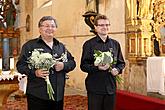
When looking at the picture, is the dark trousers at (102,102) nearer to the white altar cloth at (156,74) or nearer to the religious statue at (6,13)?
the white altar cloth at (156,74)

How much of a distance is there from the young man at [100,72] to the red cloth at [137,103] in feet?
6.38

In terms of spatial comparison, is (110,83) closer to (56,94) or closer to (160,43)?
(56,94)

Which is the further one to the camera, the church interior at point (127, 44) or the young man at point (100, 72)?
the church interior at point (127, 44)

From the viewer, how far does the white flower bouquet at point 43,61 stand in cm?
350

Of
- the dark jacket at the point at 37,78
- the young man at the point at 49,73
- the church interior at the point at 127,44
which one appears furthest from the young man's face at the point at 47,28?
the church interior at the point at 127,44

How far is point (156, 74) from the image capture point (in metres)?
7.24

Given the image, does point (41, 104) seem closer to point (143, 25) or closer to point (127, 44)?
point (143, 25)

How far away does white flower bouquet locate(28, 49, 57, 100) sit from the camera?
3.50 metres

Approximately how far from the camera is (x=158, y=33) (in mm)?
8211

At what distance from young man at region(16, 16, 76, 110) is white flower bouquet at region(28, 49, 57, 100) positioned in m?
0.05

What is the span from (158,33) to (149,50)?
0.48m

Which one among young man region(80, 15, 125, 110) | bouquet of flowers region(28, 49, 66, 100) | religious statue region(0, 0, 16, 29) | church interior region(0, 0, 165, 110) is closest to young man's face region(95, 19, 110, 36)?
young man region(80, 15, 125, 110)

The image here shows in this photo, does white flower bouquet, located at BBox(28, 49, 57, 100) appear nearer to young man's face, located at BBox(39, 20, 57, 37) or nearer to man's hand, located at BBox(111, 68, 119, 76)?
young man's face, located at BBox(39, 20, 57, 37)

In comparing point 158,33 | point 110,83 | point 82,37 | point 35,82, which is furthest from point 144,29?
point 35,82
